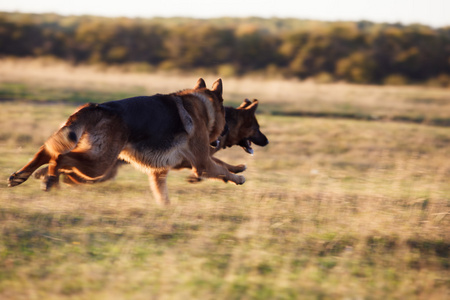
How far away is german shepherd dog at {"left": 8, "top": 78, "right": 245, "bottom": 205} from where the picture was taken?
496cm

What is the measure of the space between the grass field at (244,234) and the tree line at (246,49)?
1029 inches

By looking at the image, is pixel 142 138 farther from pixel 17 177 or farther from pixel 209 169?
pixel 17 177

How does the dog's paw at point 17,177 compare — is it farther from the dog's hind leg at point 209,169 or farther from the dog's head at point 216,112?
the dog's head at point 216,112

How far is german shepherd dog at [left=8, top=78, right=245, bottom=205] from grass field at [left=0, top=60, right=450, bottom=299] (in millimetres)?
454

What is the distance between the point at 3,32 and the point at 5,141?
98.4 ft

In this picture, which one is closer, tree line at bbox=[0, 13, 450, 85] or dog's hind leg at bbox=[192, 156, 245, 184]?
dog's hind leg at bbox=[192, 156, 245, 184]

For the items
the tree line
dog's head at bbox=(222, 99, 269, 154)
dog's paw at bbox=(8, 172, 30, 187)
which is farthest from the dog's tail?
the tree line

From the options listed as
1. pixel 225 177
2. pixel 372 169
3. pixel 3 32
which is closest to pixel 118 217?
pixel 225 177

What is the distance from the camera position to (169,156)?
571 centimetres

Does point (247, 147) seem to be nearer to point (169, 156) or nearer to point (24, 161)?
point (169, 156)

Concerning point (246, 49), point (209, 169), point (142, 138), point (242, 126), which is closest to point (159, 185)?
point (209, 169)

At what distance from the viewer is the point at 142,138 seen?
5.34 meters

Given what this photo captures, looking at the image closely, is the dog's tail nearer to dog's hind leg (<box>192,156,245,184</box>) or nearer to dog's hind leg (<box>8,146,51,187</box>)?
dog's hind leg (<box>8,146,51,187</box>)

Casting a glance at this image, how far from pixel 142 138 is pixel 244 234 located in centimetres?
152
